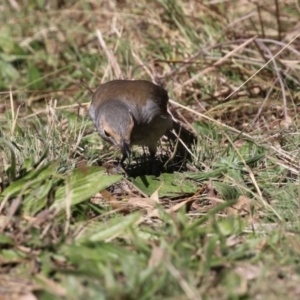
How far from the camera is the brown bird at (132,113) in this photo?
542 centimetres

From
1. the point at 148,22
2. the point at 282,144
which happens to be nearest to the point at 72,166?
the point at 282,144

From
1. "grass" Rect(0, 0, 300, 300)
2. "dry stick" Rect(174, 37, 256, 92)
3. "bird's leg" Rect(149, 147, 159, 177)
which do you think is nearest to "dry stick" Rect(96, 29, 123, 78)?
"grass" Rect(0, 0, 300, 300)

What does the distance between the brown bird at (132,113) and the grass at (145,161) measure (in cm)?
20

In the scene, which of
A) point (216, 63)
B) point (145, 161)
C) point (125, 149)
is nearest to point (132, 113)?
point (145, 161)

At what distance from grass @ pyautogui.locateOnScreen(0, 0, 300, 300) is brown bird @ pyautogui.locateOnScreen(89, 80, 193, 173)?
0.20 meters

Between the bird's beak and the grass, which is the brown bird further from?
A: the grass

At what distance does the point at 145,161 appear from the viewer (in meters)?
5.81

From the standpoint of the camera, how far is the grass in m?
3.39

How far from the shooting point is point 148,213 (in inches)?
173

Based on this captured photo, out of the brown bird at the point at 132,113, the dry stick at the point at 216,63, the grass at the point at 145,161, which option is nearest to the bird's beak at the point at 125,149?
the brown bird at the point at 132,113

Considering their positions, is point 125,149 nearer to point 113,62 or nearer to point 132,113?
point 132,113

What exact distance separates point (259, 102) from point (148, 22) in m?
1.86

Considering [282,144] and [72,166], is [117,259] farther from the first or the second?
[282,144]

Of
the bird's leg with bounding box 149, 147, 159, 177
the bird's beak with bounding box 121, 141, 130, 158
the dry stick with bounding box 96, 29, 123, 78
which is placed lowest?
the bird's leg with bounding box 149, 147, 159, 177
